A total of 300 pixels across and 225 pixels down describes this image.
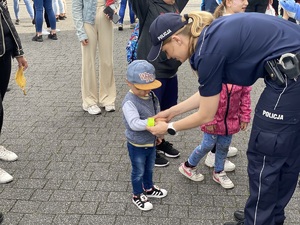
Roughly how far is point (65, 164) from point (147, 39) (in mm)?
1456

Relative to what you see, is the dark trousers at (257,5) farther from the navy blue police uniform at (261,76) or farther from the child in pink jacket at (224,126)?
the navy blue police uniform at (261,76)

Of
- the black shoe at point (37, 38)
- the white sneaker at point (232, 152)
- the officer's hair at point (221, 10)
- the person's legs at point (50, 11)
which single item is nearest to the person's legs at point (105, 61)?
the officer's hair at point (221, 10)

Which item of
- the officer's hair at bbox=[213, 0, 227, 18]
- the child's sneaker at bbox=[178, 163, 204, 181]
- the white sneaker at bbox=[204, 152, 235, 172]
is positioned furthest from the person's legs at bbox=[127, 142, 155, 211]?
the officer's hair at bbox=[213, 0, 227, 18]

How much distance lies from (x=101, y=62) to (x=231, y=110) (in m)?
2.36

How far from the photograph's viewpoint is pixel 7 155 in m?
3.89

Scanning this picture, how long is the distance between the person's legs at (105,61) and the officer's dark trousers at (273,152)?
9.69 ft

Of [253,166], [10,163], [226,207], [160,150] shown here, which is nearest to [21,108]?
[10,163]

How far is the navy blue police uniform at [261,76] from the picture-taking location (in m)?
2.13

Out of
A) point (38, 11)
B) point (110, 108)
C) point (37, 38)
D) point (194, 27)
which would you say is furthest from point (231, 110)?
point (37, 38)

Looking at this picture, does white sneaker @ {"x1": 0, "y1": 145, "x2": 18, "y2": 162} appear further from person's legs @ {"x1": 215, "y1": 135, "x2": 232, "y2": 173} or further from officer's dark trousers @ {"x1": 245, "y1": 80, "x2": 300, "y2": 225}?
officer's dark trousers @ {"x1": 245, "y1": 80, "x2": 300, "y2": 225}

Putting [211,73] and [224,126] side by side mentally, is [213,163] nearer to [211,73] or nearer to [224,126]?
[224,126]

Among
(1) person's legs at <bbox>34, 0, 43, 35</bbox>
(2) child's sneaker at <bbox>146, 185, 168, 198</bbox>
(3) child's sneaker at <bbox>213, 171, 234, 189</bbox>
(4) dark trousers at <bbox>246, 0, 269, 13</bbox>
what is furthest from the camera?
(1) person's legs at <bbox>34, 0, 43, 35</bbox>

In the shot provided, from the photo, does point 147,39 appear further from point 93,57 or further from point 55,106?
point 55,106

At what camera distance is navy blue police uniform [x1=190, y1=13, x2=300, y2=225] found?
2.13m
